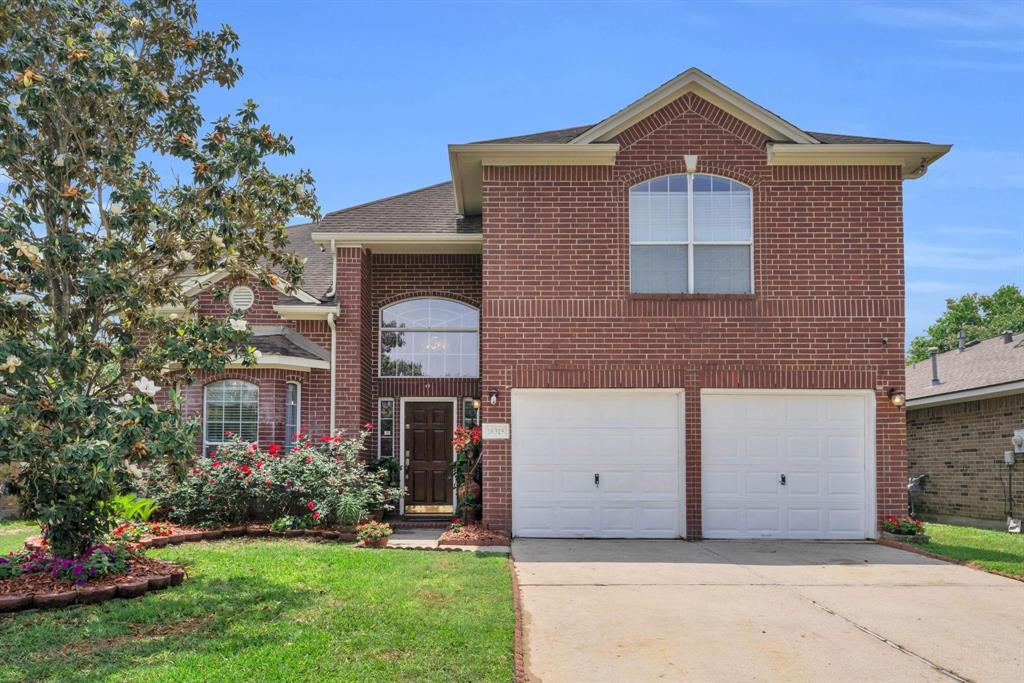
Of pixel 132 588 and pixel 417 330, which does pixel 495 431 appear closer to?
pixel 417 330

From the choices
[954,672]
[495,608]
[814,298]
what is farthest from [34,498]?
[814,298]

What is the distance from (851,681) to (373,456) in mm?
10913

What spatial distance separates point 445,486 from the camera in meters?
16.2

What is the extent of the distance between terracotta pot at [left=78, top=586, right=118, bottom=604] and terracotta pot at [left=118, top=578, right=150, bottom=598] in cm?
7

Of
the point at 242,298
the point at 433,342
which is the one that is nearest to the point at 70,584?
the point at 242,298

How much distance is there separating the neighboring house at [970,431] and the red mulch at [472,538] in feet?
34.8

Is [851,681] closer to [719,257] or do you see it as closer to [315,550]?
[315,550]

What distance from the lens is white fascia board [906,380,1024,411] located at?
1684 centimetres

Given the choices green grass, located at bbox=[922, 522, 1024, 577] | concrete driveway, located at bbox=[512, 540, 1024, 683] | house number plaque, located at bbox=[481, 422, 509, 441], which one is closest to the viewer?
concrete driveway, located at bbox=[512, 540, 1024, 683]

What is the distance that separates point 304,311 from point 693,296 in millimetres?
6641

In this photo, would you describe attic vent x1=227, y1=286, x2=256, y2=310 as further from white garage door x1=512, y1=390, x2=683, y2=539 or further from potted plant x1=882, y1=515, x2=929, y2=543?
potted plant x1=882, y1=515, x2=929, y2=543

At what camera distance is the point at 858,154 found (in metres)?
13.4

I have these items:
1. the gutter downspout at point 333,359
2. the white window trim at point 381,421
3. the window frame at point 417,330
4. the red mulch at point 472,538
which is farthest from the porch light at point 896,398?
the gutter downspout at point 333,359

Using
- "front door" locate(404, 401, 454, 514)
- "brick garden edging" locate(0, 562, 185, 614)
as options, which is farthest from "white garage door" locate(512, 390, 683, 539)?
"brick garden edging" locate(0, 562, 185, 614)
